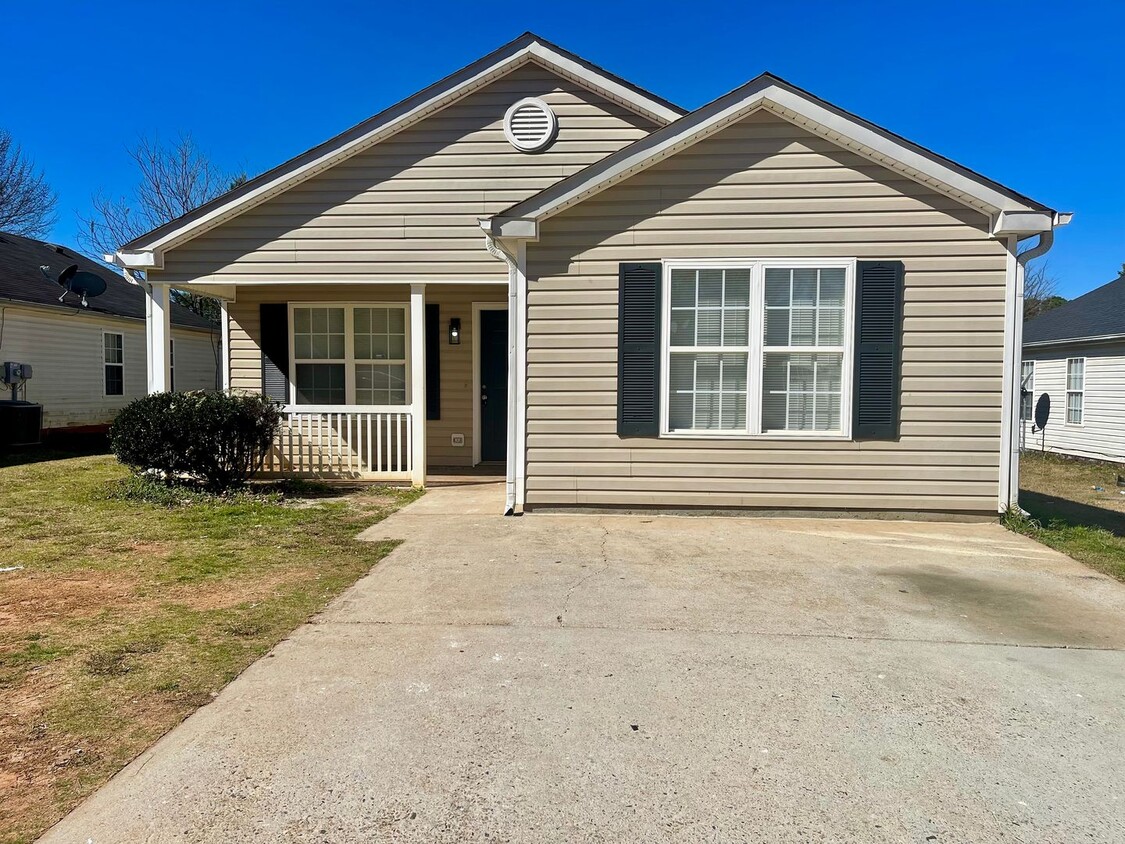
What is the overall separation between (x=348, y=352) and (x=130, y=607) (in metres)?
6.01

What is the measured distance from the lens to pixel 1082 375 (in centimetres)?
1548

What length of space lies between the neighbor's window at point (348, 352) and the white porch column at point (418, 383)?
1409mm

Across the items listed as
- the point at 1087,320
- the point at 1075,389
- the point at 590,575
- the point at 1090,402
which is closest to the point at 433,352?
the point at 590,575

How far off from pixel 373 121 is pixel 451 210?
1.36m

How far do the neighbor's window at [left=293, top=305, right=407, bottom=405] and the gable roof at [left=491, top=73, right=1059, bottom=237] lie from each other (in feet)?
12.5

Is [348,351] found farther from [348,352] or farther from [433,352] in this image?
[433,352]

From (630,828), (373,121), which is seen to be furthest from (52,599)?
(373,121)

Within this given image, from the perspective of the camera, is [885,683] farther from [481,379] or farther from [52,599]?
[481,379]

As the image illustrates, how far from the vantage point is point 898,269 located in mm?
6480

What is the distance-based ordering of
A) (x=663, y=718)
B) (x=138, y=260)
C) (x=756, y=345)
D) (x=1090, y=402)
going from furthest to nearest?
(x=1090, y=402) → (x=138, y=260) → (x=756, y=345) → (x=663, y=718)

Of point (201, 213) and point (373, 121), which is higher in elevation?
point (373, 121)

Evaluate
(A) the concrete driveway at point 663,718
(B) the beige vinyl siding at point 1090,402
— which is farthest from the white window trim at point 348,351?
(B) the beige vinyl siding at point 1090,402

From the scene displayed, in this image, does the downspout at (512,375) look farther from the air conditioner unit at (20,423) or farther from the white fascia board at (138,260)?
the air conditioner unit at (20,423)

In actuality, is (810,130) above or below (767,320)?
above
